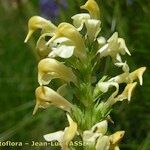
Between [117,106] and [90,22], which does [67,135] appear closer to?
[90,22]

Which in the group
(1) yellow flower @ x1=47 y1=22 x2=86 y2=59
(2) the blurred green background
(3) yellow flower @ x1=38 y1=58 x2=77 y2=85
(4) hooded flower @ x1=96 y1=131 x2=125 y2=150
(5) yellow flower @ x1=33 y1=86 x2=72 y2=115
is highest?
(1) yellow flower @ x1=47 y1=22 x2=86 y2=59

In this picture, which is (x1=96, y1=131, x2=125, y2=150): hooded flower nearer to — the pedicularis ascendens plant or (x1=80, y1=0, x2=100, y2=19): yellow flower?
the pedicularis ascendens plant

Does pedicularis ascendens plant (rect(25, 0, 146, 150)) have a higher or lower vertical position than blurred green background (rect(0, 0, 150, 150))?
higher

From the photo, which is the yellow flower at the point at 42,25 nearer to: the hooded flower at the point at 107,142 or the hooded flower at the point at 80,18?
the hooded flower at the point at 80,18

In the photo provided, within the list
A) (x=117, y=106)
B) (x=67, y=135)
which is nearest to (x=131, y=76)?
(x=67, y=135)

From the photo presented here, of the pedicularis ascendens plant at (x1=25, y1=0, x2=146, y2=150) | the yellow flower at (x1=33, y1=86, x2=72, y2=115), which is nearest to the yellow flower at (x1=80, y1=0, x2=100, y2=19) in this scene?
the pedicularis ascendens plant at (x1=25, y1=0, x2=146, y2=150)

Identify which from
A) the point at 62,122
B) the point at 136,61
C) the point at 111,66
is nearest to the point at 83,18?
the point at 111,66
